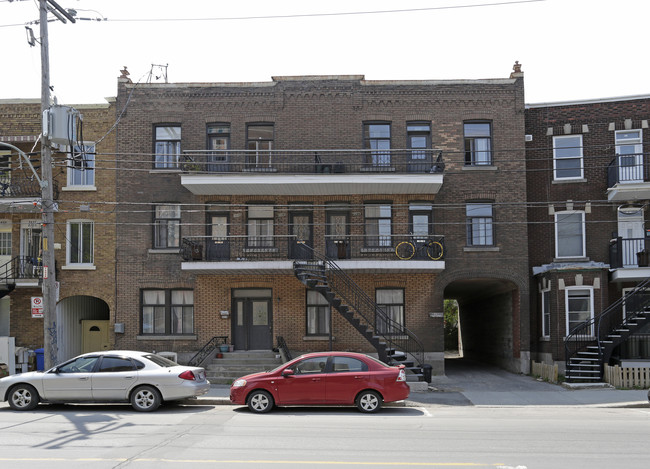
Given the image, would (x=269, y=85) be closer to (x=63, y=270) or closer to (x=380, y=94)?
(x=380, y=94)

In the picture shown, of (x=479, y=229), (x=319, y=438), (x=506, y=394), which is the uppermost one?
(x=479, y=229)

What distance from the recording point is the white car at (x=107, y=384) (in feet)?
50.1

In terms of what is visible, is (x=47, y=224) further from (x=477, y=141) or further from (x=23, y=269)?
(x=477, y=141)

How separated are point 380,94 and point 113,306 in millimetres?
12586

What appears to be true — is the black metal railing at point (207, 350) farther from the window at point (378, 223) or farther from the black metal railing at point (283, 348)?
the window at point (378, 223)

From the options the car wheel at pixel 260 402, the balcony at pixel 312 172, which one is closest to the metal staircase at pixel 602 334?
the balcony at pixel 312 172

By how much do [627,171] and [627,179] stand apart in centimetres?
32

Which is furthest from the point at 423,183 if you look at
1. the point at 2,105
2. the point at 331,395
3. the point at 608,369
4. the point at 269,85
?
the point at 2,105

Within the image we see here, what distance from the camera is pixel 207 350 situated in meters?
23.5

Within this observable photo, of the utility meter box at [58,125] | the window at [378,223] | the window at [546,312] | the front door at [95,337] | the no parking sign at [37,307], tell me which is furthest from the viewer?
the front door at [95,337]

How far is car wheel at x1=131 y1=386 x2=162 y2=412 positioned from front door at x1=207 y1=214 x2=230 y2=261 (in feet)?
27.5

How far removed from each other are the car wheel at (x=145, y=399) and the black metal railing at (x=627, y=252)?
16464 mm

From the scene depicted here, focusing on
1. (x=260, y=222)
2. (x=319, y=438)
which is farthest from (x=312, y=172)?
(x=319, y=438)

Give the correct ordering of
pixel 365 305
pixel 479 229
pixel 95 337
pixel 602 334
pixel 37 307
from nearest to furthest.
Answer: pixel 37 307, pixel 602 334, pixel 365 305, pixel 479 229, pixel 95 337
